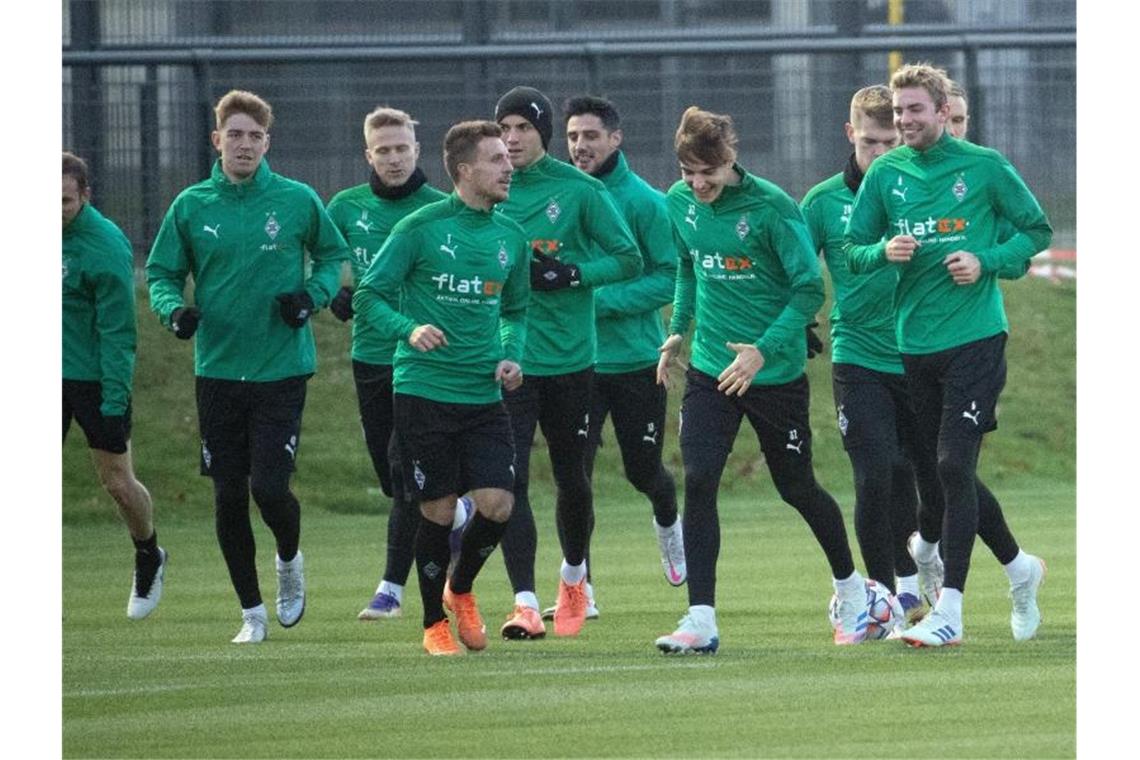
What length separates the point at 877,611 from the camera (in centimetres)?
1049

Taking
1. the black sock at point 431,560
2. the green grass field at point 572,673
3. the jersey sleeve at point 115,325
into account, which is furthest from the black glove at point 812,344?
the jersey sleeve at point 115,325

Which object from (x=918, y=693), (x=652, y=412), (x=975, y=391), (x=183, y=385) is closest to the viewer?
(x=918, y=693)

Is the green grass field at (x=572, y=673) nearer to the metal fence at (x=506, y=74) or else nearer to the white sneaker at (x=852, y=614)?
the white sneaker at (x=852, y=614)

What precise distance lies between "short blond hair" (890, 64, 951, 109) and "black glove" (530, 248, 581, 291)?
5.13 ft

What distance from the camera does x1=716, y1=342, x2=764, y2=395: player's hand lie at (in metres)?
10.0

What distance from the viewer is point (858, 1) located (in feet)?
78.4

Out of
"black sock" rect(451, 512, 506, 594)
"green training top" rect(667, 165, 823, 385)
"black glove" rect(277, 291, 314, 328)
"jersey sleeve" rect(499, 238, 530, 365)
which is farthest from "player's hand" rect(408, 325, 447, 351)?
"black glove" rect(277, 291, 314, 328)

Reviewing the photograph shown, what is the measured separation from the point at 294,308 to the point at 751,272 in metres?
1.81

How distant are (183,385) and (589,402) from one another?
963 cm

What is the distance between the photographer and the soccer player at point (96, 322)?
11.5m

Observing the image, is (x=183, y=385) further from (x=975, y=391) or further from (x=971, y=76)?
(x=975, y=391)

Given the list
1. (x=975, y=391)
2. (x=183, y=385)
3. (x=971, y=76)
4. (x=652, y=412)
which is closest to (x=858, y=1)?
(x=971, y=76)

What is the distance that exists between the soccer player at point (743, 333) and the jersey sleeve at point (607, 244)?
55 centimetres
